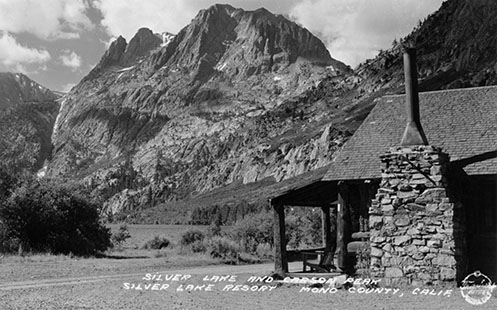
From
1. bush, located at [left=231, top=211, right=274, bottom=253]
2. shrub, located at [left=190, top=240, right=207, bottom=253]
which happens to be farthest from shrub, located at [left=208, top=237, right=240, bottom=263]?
bush, located at [left=231, top=211, right=274, bottom=253]

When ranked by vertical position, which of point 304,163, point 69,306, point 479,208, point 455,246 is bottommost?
point 69,306

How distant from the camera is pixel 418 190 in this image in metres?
19.0

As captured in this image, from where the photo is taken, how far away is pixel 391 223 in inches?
761

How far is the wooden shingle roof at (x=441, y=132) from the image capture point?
22578mm

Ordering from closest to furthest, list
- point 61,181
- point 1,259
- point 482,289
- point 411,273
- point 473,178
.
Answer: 1. point 482,289
2. point 411,273
3. point 473,178
4. point 1,259
5. point 61,181

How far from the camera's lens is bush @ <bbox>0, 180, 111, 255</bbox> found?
35031 mm

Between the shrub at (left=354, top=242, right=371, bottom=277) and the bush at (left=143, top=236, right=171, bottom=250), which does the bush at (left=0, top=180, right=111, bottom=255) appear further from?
the shrub at (left=354, top=242, right=371, bottom=277)

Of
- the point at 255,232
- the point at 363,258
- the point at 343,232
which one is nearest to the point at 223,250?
the point at 255,232

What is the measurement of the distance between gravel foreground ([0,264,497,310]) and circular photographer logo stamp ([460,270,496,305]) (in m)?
0.25

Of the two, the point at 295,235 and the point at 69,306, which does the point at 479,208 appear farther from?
the point at 295,235

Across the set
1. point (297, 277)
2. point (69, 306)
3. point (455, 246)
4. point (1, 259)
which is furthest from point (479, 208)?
point (1, 259)

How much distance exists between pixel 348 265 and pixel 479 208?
5809 millimetres

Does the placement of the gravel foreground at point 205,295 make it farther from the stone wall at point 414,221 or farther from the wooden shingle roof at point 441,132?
the wooden shingle roof at point 441,132

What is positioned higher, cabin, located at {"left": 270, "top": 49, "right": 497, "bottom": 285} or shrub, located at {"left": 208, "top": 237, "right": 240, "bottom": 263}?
cabin, located at {"left": 270, "top": 49, "right": 497, "bottom": 285}
